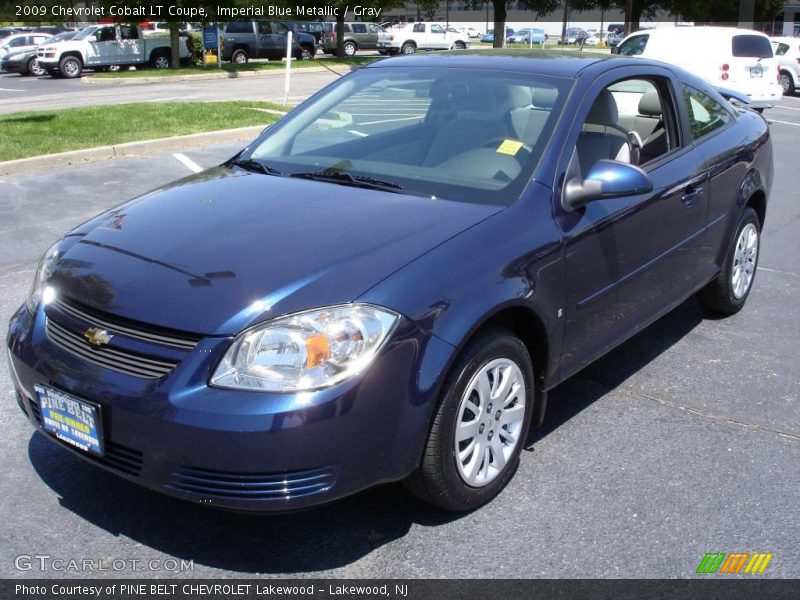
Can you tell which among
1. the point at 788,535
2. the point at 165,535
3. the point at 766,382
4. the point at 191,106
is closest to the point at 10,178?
the point at 191,106

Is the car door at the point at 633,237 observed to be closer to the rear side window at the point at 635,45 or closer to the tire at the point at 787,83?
the rear side window at the point at 635,45

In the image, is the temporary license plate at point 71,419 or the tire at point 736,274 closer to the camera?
the temporary license plate at point 71,419

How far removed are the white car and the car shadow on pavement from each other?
2423 cm

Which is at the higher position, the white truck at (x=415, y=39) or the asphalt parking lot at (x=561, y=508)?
the white truck at (x=415, y=39)

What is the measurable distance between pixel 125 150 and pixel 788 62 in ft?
66.5

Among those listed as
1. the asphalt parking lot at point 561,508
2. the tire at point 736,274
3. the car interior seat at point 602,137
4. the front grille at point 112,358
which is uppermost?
the car interior seat at point 602,137

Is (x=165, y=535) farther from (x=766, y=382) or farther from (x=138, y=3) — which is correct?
(x=138, y=3)

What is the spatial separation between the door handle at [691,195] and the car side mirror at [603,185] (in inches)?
37.6

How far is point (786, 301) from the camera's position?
6000 millimetres

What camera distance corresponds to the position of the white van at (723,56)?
16406 millimetres

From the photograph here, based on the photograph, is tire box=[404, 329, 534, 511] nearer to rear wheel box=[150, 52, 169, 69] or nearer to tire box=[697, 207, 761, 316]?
tire box=[697, 207, 761, 316]

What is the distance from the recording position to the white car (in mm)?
24203

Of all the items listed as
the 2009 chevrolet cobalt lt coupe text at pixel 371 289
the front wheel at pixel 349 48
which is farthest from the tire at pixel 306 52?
the 2009 chevrolet cobalt lt coupe text at pixel 371 289
